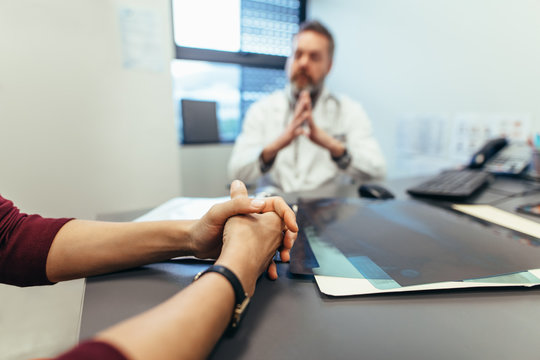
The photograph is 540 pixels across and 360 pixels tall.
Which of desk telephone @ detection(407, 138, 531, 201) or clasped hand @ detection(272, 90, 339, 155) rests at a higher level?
clasped hand @ detection(272, 90, 339, 155)

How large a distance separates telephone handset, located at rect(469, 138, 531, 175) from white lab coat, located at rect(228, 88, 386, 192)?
13.9 inches

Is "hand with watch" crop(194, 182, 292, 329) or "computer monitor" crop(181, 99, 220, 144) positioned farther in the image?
"computer monitor" crop(181, 99, 220, 144)

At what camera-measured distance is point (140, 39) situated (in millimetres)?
1155

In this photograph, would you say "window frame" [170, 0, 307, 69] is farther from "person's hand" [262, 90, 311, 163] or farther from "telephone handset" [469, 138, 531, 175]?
"telephone handset" [469, 138, 531, 175]

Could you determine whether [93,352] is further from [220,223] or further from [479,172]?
[479,172]

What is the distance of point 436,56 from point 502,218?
964 mm

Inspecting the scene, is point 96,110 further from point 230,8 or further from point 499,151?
point 499,151

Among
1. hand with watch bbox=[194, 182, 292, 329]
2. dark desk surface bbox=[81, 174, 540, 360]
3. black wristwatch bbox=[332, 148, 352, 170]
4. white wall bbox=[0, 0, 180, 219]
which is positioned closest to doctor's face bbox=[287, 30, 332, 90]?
black wristwatch bbox=[332, 148, 352, 170]

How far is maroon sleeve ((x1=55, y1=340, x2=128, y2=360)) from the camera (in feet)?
0.63

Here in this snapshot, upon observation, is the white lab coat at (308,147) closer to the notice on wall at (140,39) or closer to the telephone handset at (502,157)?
the telephone handset at (502,157)

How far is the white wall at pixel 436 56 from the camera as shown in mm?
1031

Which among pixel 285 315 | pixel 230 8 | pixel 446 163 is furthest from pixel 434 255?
pixel 230 8

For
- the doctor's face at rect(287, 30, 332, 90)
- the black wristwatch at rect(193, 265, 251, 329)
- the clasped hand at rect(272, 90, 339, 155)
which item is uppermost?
the doctor's face at rect(287, 30, 332, 90)

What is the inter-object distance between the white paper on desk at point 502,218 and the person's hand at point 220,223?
465 mm
